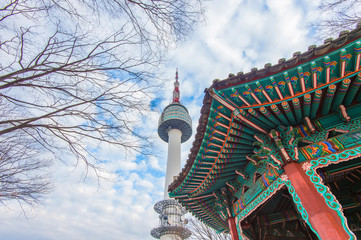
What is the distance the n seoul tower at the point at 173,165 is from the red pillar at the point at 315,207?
14291mm

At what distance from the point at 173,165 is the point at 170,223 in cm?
798

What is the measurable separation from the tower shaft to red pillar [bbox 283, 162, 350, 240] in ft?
80.4

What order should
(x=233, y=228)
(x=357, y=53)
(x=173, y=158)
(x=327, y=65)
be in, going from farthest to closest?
(x=173, y=158)
(x=233, y=228)
(x=327, y=65)
(x=357, y=53)

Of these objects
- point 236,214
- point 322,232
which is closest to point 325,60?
point 322,232

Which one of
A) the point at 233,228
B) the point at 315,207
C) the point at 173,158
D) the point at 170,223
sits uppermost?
the point at 173,158

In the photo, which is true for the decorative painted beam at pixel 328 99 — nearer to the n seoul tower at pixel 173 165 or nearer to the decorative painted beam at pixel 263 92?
the decorative painted beam at pixel 263 92

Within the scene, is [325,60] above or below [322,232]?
above

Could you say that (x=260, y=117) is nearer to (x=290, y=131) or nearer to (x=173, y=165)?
(x=290, y=131)

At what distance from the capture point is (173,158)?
29469 millimetres

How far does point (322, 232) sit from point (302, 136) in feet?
5.27

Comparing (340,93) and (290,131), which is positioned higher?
(340,93)

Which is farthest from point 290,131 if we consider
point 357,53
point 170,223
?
point 170,223

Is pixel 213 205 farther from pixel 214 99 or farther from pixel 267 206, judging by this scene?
pixel 214 99

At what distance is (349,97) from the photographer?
124 inches
